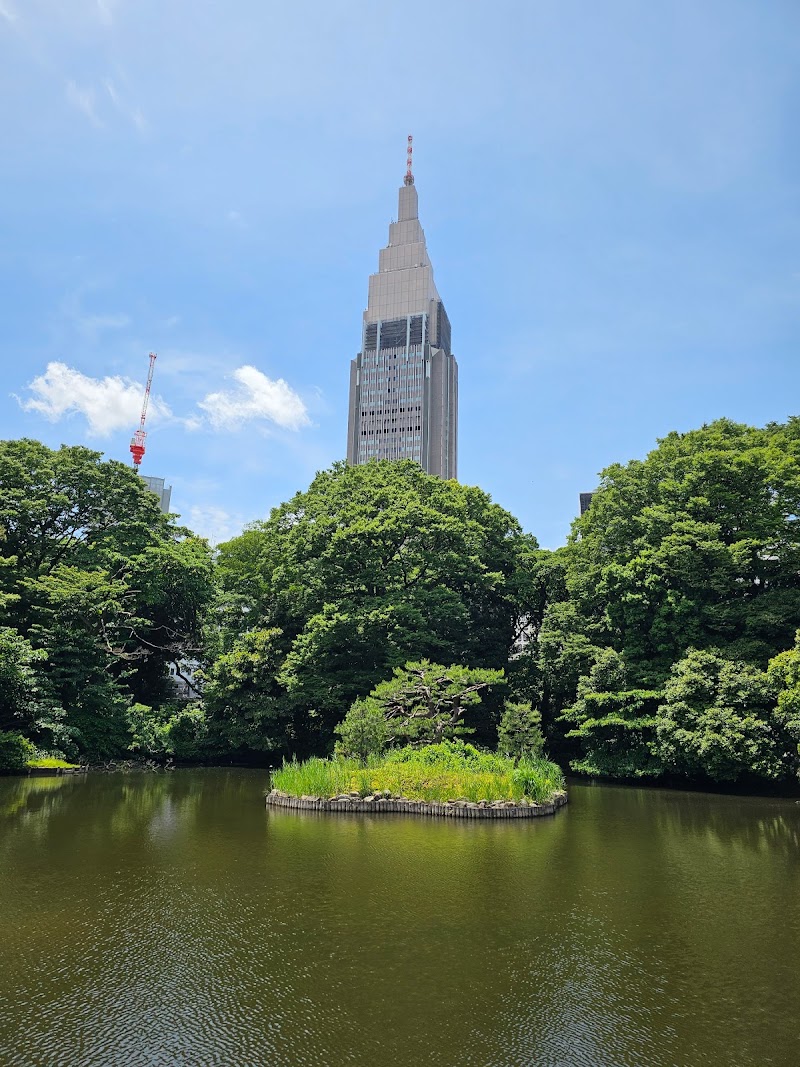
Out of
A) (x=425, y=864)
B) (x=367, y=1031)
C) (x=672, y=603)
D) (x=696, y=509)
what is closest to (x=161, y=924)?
(x=367, y=1031)

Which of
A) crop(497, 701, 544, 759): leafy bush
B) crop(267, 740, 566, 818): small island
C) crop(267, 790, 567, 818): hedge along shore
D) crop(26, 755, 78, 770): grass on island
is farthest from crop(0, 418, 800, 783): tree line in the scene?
crop(267, 790, 567, 818): hedge along shore

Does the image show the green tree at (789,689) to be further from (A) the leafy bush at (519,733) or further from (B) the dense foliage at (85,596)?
(B) the dense foliage at (85,596)

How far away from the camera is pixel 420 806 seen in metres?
16.3

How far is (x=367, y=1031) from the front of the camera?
560 centimetres

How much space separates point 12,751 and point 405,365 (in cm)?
8874

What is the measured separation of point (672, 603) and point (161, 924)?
65.9ft

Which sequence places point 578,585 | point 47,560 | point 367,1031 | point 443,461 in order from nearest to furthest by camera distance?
point 367,1031 → point 578,585 → point 47,560 → point 443,461

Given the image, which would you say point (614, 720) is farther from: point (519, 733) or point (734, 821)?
point (734, 821)

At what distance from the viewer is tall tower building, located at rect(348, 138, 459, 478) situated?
103 m

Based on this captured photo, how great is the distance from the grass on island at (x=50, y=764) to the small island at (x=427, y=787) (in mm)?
10530

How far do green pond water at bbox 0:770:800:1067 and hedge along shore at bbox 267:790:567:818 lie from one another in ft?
5.75

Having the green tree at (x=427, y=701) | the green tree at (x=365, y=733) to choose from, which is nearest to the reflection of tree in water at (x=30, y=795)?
the green tree at (x=365, y=733)

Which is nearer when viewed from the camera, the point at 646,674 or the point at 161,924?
the point at 161,924

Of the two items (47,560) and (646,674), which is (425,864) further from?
(47,560)
